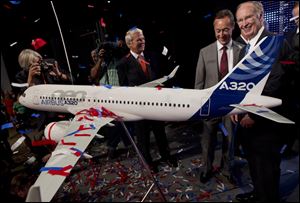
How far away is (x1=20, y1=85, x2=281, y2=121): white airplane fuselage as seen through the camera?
16.4 feet

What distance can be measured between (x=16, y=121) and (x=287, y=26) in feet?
29.6

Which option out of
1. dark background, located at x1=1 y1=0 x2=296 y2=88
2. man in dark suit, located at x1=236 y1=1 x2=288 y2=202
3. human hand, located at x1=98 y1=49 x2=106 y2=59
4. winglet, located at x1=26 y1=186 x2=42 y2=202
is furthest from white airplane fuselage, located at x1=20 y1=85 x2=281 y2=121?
winglet, located at x1=26 y1=186 x2=42 y2=202

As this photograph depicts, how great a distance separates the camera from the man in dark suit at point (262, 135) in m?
4.14

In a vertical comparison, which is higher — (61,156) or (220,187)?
(61,156)

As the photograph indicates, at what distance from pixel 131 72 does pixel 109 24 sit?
86.0 inches

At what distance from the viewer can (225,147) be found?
6.29 metres

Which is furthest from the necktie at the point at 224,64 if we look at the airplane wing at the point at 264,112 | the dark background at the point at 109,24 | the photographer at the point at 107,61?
the photographer at the point at 107,61

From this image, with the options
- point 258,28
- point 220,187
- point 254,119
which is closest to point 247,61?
point 258,28

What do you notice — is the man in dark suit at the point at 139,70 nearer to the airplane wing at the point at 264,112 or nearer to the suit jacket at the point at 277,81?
the airplane wing at the point at 264,112

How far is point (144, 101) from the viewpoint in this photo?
536 centimetres

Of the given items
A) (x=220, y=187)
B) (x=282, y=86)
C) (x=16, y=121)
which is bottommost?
(x=220, y=187)

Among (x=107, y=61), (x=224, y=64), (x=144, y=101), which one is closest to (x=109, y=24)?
(x=107, y=61)

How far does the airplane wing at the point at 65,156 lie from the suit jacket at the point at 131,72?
A: 1.50 m

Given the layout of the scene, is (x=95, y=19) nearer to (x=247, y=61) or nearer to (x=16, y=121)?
(x=16, y=121)
